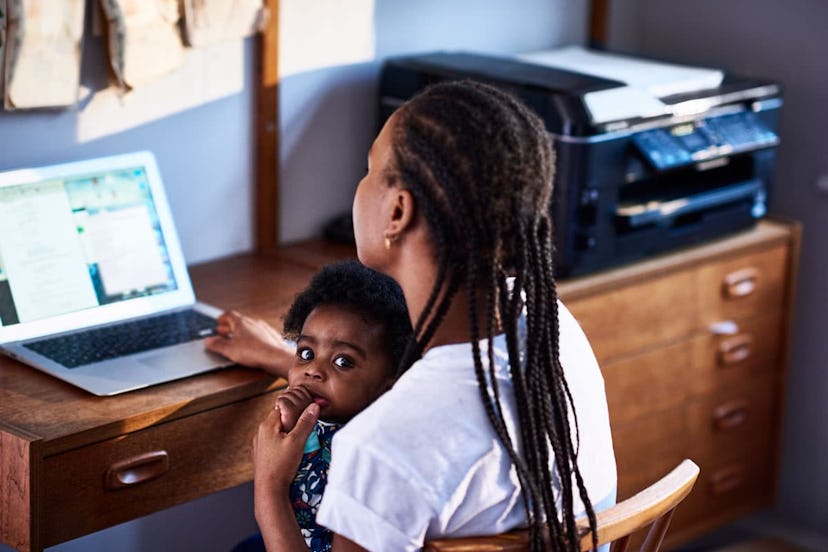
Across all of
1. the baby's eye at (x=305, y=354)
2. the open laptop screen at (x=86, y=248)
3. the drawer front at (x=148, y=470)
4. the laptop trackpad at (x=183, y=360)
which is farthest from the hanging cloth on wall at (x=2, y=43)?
the baby's eye at (x=305, y=354)

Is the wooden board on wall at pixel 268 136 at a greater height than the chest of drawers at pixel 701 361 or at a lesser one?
greater

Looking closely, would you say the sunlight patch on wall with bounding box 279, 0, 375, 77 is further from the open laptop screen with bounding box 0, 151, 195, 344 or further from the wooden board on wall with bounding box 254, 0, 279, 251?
the open laptop screen with bounding box 0, 151, 195, 344

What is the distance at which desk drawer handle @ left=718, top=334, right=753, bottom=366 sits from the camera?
2.71 metres

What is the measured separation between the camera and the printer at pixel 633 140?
2.28 metres

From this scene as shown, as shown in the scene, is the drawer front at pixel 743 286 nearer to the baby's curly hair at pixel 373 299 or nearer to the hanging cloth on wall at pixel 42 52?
the baby's curly hair at pixel 373 299

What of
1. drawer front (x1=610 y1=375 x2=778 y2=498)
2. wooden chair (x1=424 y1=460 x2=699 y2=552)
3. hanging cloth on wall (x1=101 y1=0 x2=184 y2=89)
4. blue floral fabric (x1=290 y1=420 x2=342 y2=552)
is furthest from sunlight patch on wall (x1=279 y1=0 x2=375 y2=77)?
wooden chair (x1=424 y1=460 x2=699 y2=552)

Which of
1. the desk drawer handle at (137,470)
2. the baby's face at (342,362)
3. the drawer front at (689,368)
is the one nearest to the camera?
the baby's face at (342,362)

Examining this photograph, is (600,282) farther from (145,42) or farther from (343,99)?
(145,42)

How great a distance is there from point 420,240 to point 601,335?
116 cm

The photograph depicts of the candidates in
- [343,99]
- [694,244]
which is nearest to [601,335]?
[694,244]

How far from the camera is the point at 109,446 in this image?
5.45 ft

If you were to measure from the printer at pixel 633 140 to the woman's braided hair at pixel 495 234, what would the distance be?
942 mm

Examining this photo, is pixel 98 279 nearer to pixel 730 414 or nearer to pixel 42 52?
pixel 42 52

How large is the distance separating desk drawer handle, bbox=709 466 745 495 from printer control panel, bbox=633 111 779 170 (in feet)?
2.37
